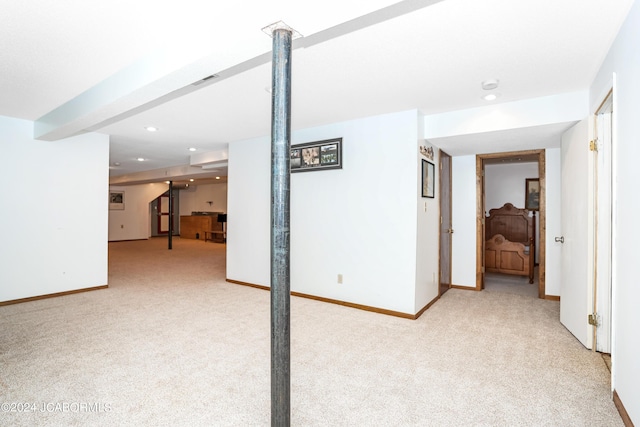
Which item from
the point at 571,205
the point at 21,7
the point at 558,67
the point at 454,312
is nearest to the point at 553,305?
the point at 454,312

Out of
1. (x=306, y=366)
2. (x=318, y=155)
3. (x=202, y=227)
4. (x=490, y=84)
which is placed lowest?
(x=306, y=366)

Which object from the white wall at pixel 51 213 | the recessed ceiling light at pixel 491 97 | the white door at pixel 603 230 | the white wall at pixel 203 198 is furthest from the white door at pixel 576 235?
the white wall at pixel 203 198

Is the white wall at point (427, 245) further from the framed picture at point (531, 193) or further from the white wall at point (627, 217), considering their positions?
the framed picture at point (531, 193)

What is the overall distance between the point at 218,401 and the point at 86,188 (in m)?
4.16

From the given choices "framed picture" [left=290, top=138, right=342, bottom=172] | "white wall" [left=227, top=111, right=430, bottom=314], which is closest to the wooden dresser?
"white wall" [left=227, top=111, right=430, bottom=314]

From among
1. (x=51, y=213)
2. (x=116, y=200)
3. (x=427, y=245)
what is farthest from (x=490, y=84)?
(x=116, y=200)

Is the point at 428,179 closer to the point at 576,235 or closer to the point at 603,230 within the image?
the point at 576,235

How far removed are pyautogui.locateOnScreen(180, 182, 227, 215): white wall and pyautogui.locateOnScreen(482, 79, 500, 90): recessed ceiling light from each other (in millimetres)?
11042

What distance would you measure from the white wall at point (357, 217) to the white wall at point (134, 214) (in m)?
8.84

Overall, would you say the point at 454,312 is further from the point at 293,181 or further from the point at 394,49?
the point at 394,49

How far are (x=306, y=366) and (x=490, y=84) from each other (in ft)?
9.18

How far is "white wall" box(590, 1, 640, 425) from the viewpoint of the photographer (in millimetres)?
1694

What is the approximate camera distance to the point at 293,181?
4.61m

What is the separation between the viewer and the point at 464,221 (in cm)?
508
